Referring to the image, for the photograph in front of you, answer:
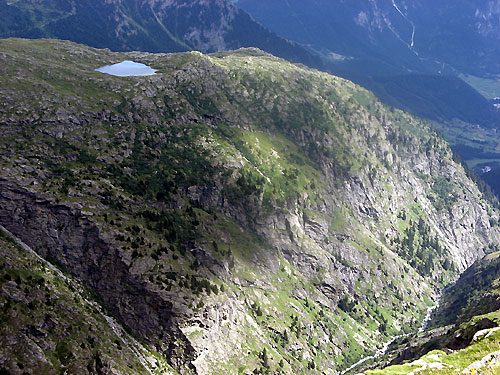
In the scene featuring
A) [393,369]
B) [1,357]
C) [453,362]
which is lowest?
[1,357]

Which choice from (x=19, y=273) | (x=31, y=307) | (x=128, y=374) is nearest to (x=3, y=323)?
(x=31, y=307)

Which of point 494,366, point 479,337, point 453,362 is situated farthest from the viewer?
point 479,337

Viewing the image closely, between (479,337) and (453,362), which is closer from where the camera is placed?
(453,362)

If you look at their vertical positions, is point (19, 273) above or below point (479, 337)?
below

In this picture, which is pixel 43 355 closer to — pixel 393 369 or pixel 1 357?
pixel 1 357

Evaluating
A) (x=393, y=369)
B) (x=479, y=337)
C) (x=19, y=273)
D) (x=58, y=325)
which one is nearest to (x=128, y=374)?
(x=58, y=325)

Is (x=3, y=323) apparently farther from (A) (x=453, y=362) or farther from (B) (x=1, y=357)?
(A) (x=453, y=362)

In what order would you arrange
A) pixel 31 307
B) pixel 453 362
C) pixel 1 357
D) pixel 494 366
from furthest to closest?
pixel 31 307
pixel 1 357
pixel 453 362
pixel 494 366

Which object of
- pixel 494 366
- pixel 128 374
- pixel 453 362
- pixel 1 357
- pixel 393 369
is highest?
pixel 494 366

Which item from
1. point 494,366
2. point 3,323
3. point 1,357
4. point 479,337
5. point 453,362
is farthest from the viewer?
point 3,323
